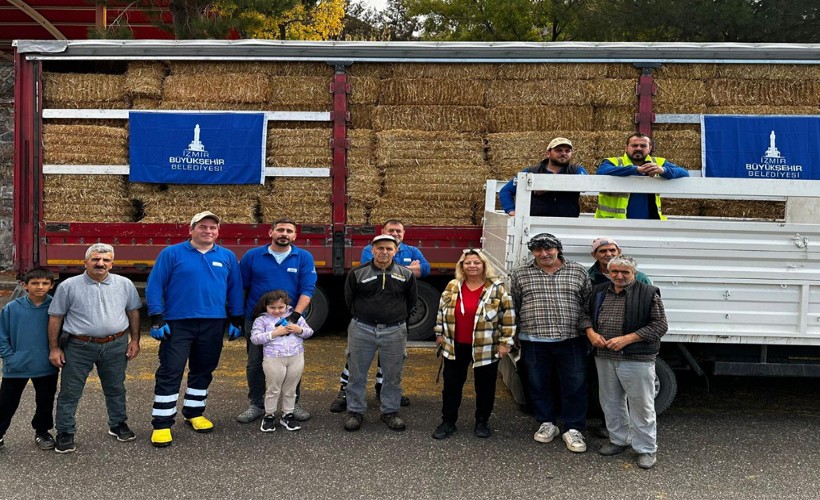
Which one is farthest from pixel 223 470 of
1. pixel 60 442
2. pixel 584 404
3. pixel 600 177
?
pixel 600 177

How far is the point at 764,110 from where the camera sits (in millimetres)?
7945

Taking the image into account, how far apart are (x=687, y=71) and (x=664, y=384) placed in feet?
13.7

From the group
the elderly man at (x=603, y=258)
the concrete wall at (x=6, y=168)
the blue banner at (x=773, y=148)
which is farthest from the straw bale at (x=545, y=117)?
the concrete wall at (x=6, y=168)

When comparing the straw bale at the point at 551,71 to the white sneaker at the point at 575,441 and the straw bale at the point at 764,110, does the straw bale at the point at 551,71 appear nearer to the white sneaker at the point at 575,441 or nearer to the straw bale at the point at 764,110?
the straw bale at the point at 764,110

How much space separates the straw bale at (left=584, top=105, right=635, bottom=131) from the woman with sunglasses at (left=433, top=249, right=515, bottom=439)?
3.85 meters

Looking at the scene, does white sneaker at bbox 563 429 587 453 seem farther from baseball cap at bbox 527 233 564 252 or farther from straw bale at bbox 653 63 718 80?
straw bale at bbox 653 63 718 80

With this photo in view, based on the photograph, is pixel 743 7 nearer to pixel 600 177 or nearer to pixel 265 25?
pixel 265 25

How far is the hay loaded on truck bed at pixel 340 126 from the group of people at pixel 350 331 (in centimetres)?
267

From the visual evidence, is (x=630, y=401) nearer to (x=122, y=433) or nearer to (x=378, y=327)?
(x=378, y=327)

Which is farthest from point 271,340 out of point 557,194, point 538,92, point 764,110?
point 764,110

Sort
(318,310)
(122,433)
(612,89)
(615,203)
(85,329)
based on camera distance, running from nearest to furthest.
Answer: (85,329) < (122,433) < (615,203) < (612,89) < (318,310)

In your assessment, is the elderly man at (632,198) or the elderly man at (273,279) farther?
the elderly man at (632,198)

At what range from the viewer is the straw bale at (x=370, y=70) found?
820cm

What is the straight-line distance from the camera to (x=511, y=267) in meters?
5.38
